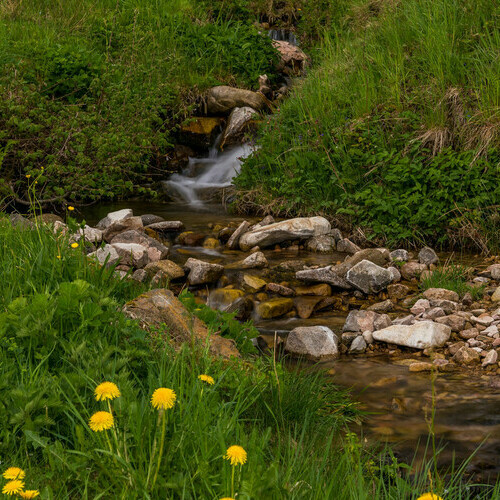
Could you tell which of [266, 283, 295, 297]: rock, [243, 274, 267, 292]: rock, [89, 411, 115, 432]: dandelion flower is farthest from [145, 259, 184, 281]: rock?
[89, 411, 115, 432]: dandelion flower

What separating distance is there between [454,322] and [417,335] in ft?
1.35

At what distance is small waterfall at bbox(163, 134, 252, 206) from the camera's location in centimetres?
967

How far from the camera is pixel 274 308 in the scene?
5.52 m

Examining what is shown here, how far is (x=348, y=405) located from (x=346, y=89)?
5.28m

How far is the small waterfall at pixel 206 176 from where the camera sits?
967 centimetres

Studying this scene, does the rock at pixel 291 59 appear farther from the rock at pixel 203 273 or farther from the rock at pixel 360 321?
the rock at pixel 360 321

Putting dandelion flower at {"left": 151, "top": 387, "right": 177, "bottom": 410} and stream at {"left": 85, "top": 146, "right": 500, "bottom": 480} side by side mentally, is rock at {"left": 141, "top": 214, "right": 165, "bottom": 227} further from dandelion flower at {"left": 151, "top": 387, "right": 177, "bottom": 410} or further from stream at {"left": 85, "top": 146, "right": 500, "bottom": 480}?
dandelion flower at {"left": 151, "top": 387, "right": 177, "bottom": 410}

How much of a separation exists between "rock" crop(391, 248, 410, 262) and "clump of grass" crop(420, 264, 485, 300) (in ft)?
1.64

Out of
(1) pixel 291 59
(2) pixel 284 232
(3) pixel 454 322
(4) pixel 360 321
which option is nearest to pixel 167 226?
(2) pixel 284 232

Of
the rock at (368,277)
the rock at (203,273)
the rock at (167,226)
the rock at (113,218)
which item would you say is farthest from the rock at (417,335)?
the rock at (113,218)

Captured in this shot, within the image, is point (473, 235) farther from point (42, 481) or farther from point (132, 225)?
point (42, 481)

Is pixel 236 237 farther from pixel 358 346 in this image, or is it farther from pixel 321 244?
pixel 358 346

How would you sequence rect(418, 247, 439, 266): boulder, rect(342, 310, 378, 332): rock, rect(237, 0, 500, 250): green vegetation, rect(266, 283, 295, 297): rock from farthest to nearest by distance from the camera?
rect(237, 0, 500, 250): green vegetation
rect(418, 247, 439, 266): boulder
rect(266, 283, 295, 297): rock
rect(342, 310, 378, 332): rock

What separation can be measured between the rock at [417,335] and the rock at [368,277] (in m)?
1.00
